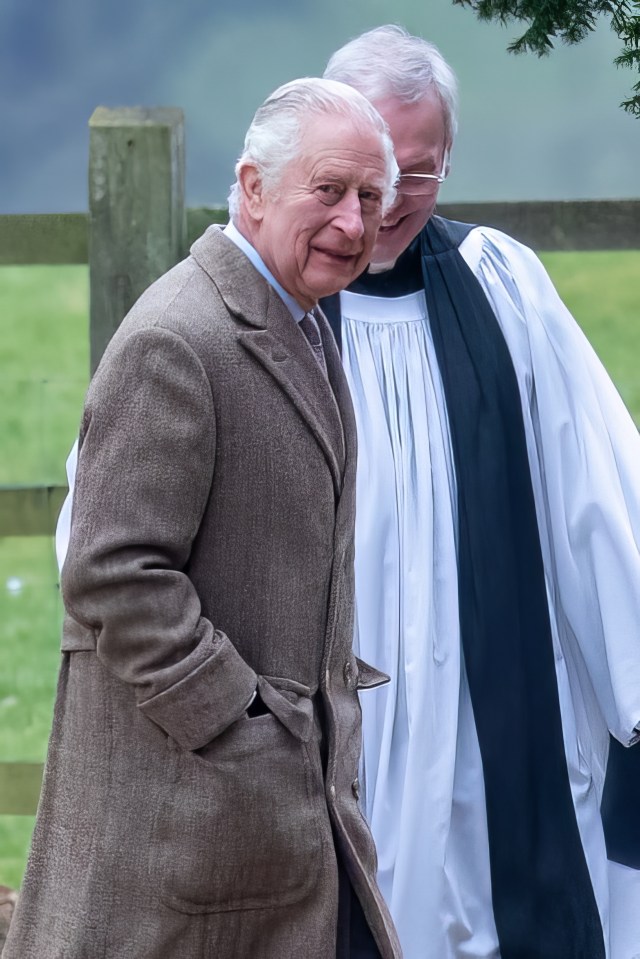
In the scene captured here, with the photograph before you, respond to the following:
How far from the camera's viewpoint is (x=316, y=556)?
170 centimetres

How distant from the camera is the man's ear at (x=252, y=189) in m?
1.72

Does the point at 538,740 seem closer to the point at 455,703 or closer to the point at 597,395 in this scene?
the point at 455,703

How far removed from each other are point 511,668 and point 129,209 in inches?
47.0

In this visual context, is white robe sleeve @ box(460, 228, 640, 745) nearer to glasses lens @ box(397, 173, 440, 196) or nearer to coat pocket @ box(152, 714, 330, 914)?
glasses lens @ box(397, 173, 440, 196)

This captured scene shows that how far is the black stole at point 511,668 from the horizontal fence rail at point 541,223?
19.2 inches

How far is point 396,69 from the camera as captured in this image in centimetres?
241

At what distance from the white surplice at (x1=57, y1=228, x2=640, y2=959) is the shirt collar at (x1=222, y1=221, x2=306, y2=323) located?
0.77 meters

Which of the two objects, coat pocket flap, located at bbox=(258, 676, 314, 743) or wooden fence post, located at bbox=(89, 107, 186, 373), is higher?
wooden fence post, located at bbox=(89, 107, 186, 373)

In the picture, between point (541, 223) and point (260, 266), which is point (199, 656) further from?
point (541, 223)

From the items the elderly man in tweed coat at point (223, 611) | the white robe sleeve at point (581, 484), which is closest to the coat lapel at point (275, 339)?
the elderly man in tweed coat at point (223, 611)

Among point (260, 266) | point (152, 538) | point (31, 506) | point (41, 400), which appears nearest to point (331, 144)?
point (260, 266)

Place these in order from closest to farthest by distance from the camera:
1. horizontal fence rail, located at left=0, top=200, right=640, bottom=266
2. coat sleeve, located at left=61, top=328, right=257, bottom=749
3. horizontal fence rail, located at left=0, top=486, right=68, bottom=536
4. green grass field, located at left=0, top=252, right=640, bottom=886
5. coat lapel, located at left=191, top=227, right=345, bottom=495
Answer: coat sleeve, located at left=61, top=328, right=257, bottom=749 < coat lapel, located at left=191, top=227, right=345, bottom=495 < horizontal fence rail, located at left=0, top=200, right=640, bottom=266 < horizontal fence rail, located at left=0, top=486, right=68, bottom=536 < green grass field, located at left=0, top=252, right=640, bottom=886

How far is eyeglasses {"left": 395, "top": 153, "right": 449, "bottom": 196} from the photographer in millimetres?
2400

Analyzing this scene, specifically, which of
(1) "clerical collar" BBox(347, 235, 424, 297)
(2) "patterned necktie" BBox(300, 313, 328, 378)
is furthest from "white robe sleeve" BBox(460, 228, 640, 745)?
(2) "patterned necktie" BBox(300, 313, 328, 378)
